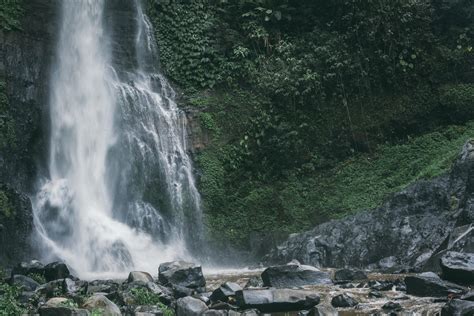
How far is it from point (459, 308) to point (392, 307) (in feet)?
4.40

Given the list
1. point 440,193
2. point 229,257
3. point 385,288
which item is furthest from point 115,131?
point 385,288

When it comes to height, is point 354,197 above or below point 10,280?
above

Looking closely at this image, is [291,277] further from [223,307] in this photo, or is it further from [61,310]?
[61,310]

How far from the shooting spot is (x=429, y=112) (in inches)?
854

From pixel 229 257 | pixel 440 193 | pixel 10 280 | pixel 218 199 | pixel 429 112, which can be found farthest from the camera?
pixel 429 112

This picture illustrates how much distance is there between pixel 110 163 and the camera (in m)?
20.0

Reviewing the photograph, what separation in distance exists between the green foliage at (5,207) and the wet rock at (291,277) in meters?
8.44

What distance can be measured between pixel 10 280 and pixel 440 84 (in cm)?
1719

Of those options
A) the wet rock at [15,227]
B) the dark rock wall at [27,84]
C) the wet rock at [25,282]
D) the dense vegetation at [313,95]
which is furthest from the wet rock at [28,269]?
the dense vegetation at [313,95]

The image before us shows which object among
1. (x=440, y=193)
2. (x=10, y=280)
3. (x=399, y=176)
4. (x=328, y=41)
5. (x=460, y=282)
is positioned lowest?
(x=460, y=282)

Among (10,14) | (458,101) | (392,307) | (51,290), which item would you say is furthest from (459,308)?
(10,14)

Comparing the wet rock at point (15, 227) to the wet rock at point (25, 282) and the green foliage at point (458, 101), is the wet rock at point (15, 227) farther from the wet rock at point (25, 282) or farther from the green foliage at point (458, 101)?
the green foliage at point (458, 101)

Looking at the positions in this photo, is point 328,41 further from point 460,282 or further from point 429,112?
point 460,282

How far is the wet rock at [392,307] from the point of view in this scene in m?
8.76
